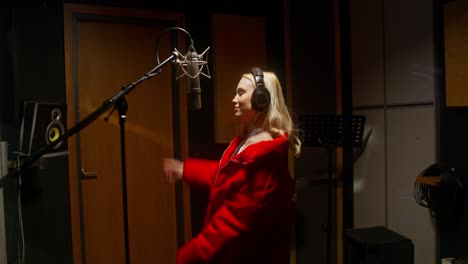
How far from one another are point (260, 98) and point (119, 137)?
1449 mm

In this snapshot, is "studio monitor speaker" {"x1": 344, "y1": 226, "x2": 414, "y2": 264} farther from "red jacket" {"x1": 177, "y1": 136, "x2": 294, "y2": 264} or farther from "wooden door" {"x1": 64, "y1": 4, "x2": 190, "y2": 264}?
"wooden door" {"x1": 64, "y1": 4, "x2": 190, "y2": 264}

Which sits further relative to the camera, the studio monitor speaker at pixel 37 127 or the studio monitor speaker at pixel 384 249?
the studio monitor speaker at pixel 384 249

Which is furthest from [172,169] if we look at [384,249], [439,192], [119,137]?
[439,192]

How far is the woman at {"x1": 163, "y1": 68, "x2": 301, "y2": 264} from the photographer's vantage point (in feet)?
4.68

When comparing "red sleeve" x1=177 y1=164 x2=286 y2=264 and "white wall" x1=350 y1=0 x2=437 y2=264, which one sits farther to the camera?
"white wall" x1=350 y1=0 x2=437 y2=264

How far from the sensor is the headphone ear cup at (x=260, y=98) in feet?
5.00


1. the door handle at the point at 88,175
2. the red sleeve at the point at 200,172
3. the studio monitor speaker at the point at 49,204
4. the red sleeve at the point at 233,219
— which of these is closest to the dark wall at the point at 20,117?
the studio monitor speaker at the point at 49,204

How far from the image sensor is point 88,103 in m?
2.56

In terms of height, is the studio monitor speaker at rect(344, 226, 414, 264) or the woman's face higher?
the woman's face

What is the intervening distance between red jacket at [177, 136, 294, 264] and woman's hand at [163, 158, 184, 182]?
1.42ft

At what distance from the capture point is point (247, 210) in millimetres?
1413

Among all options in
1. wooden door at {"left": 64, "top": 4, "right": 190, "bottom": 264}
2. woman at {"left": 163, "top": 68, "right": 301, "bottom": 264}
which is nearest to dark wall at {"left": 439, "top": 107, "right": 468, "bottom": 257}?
woman at {"left": 163, "top": 68, "right": 301, "bottom": 264}

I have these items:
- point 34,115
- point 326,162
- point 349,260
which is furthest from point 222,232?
point 326,162

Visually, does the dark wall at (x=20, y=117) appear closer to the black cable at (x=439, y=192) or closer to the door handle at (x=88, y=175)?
the door handle at (x=88, y=175)
